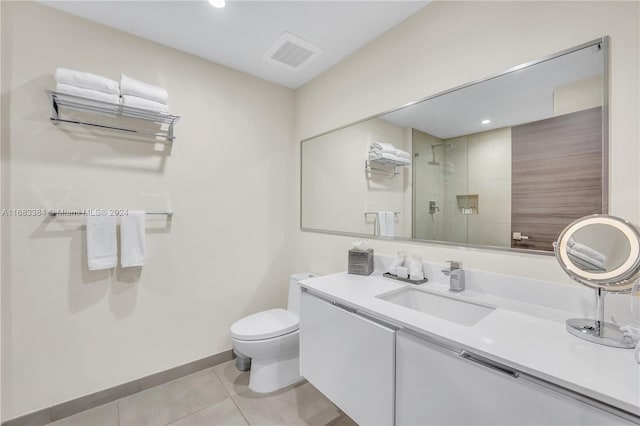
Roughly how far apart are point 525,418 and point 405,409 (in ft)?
1.30

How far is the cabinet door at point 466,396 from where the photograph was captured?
68cm

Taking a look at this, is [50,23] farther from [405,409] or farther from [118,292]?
[405,409]

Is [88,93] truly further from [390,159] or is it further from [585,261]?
[585,261]

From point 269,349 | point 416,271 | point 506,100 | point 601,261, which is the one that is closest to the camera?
point 601,261

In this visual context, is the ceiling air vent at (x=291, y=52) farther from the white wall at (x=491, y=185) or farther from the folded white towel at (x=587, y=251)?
the folded white towel at (x=587, y=251)

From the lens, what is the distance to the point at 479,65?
138 centimetres

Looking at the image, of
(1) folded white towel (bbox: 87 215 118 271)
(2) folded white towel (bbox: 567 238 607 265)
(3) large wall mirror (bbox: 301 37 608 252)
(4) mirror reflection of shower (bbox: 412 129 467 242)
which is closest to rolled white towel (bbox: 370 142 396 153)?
(3) large wall mirror (bbox: 301 37 608 252)

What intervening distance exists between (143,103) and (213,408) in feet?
6.34

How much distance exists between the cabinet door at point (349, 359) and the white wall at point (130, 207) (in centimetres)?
105

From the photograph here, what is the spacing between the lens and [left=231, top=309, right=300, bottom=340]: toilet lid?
1.78 metres

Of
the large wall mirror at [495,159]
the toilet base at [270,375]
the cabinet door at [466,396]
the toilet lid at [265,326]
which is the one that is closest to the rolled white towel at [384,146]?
the large wall mirror at [495,159]

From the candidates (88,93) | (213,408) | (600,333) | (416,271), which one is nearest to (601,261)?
(600,333)

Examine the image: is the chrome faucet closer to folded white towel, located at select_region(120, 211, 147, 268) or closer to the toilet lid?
the toilet lid

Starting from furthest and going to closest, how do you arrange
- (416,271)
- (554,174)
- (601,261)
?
(416,271) < (554,174) < (601,261)
